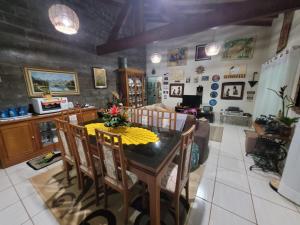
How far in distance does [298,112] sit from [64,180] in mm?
3714

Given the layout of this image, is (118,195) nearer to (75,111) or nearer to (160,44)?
(75,111)

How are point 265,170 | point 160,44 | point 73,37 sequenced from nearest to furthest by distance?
1. point 265,170
2. point 73,37
3. point 160,44

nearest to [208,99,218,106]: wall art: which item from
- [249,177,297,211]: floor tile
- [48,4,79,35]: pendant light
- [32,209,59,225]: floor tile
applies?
[249,177,297,211]: floor tile

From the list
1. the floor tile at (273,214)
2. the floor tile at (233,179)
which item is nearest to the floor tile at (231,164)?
the floor tile at (233,179)

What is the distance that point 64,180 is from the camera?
1.96m

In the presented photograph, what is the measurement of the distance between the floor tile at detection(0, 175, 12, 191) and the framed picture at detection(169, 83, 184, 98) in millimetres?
5298

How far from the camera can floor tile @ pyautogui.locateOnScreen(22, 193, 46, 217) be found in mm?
1474

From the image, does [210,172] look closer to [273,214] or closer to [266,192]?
[266,192]

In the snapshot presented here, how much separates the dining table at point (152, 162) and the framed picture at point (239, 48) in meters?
4.51

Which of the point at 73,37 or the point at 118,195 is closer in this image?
the point at 118,195

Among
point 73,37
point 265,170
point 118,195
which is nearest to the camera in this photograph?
point 118,195

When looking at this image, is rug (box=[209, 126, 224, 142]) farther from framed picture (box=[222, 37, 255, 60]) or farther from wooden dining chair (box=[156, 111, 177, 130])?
framed picture (box=[222, 37, 255, 60])

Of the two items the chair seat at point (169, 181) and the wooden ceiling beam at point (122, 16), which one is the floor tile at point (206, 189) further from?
the wooden ceiling beam at point (122, 16)

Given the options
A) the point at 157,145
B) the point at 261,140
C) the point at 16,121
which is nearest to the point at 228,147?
the point at 261,140
